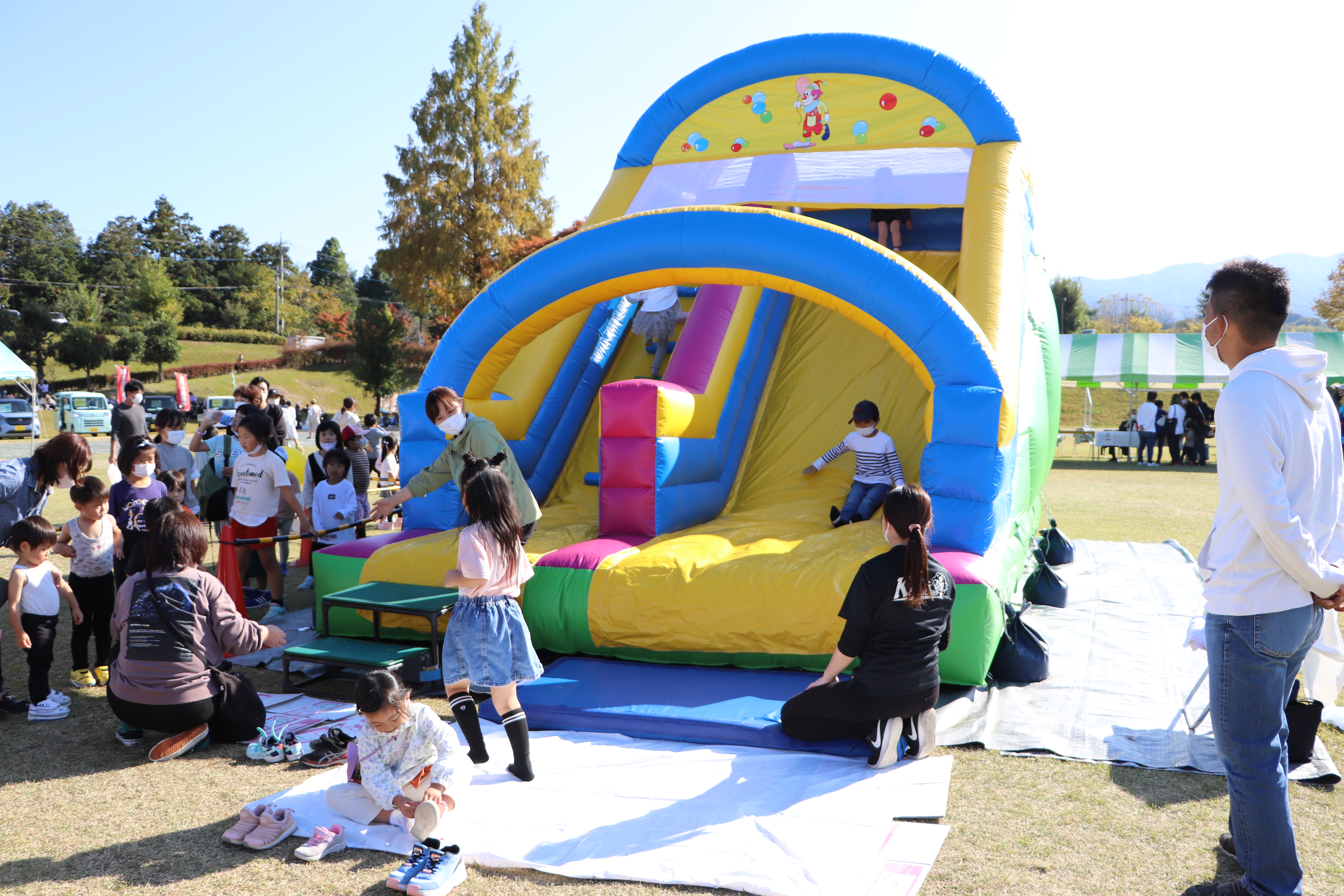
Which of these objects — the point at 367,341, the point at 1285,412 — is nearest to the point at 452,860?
the point at 1285,412

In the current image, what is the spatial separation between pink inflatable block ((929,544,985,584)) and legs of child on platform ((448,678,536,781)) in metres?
1.86

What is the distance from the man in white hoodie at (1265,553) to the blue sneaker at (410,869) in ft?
7.09

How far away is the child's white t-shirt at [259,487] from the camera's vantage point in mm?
5434

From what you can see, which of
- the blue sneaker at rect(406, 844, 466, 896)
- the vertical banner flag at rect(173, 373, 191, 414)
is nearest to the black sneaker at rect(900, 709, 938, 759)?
the blue sneaker at rect(406, 844, 466, 896)

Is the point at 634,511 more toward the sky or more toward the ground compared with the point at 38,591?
more toward the sky

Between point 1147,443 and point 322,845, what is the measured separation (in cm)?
1828

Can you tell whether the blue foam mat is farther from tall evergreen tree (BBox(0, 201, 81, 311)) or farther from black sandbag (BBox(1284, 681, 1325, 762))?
tall evergreen tree (BBox(0, 201, 81, 311))

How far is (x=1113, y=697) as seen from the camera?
4.17 meters

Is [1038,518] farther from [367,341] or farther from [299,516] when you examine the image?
[367,341]

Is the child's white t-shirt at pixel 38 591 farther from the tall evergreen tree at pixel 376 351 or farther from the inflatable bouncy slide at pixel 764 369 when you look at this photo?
the tall evergreen tree at pixel 376 351

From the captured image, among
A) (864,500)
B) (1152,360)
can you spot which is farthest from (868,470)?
(1152,360)

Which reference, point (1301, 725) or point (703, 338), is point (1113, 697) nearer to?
point (1301, 725)

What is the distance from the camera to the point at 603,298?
214 inches

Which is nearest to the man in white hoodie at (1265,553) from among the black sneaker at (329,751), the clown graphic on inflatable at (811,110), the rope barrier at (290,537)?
the black sneaker at (329,751)
